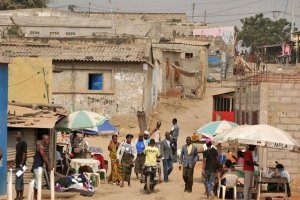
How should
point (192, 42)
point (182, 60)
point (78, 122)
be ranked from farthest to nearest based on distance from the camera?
point (192, 42) → point (182, 60) → point (78, 122)

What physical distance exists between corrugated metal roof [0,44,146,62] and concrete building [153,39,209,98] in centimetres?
654

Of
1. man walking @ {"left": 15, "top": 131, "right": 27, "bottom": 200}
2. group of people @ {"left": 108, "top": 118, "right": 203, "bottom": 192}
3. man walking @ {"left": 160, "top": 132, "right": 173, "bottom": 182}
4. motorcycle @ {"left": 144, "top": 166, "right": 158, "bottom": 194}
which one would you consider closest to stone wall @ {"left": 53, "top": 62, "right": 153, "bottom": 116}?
group of people @ {"left": 108, "top": 118, "right": 203, "bottom": 192}

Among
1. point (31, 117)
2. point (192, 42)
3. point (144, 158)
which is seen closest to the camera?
point (31, 117)

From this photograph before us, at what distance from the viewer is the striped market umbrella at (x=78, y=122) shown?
21.6 meters

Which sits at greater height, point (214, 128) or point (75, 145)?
point (214, 128)

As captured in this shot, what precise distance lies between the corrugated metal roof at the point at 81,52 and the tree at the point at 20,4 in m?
29.2

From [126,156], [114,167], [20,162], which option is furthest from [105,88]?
[20,162]

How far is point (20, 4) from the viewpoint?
6956 cm

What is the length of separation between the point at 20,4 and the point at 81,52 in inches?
1344

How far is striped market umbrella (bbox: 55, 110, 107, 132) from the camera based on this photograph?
21.6m

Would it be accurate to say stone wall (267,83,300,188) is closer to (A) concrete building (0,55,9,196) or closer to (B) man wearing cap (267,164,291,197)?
(B) man wearing cap (267,164,291,197)

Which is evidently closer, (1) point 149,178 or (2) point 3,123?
(2) point 3,123

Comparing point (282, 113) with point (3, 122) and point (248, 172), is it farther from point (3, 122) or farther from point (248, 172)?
point (3, 122)

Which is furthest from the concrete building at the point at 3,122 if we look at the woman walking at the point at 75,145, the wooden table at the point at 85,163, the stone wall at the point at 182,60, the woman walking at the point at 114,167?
the stone wall at the point at 182,60
